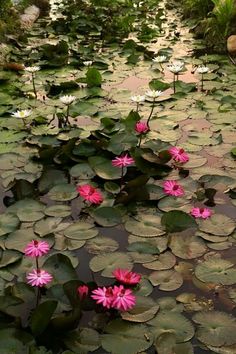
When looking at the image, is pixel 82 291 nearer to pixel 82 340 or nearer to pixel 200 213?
pixel 82 340

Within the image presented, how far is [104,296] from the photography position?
5.70ft

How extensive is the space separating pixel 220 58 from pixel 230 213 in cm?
312

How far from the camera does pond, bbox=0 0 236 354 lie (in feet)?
5.60

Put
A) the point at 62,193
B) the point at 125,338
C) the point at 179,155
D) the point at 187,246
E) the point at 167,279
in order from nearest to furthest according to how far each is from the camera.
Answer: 1. the point at 125,338
2. the point at 167,279
3. the point at 187,246
4. the point at 62,193
5. the point at 179,155

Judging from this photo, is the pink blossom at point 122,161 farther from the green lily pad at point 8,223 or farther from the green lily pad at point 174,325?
the green lily pad at point 174,325

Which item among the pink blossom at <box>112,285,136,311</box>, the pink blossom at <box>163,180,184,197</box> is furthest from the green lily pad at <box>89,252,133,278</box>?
the pink blossom at <box>163,180,184,197</box>

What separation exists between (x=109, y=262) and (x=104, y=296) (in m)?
0.32

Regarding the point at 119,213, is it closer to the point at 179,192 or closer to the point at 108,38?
the point at 179,192

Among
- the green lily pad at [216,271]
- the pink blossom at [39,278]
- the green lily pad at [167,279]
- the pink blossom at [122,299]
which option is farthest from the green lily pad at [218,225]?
the pink blossom at [39,278]

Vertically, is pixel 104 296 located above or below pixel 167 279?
above

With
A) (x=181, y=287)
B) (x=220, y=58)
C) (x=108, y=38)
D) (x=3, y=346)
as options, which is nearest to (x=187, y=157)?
(x=181, y=287)

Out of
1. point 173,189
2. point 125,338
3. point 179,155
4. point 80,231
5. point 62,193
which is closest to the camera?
point 125,338

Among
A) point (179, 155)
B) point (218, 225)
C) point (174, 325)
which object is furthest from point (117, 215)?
point (174, 325)

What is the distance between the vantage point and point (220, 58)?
5.13 metres
